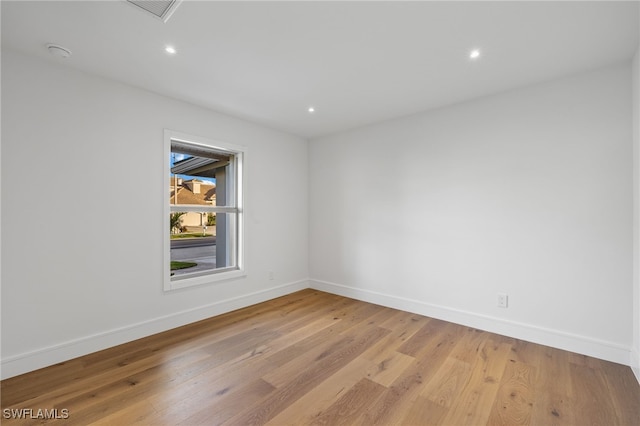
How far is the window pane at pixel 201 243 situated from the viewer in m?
3.17

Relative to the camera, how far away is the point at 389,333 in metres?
2.82

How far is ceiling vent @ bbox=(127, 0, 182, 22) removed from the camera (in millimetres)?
1586

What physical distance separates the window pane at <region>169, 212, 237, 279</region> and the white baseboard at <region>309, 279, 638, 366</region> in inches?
75.7

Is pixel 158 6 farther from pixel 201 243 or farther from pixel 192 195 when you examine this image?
pixel 201 243

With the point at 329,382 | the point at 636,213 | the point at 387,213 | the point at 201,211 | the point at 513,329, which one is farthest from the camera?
the point at 387,213

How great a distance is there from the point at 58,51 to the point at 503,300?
14.5 ft

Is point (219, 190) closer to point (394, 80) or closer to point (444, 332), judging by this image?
point (394, 80)

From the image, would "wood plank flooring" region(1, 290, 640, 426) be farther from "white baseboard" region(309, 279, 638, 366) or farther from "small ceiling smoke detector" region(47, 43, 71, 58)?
"small ceiling smoke detector" region(47, 43, 71, 58)

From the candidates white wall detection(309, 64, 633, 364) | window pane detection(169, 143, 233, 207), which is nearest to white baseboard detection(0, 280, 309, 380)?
window pane detection(169, 143, 233, 207)

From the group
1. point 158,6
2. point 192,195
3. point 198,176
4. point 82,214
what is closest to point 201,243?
point 192,195

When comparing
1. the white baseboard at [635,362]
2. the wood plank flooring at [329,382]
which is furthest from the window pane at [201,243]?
the white baseboard at [635,362]

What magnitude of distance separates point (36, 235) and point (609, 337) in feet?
15.5

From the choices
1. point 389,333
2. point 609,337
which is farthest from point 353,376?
point 609,337

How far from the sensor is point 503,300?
9.06ft
